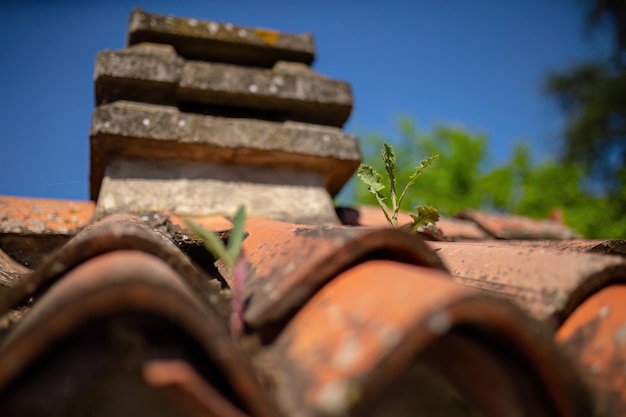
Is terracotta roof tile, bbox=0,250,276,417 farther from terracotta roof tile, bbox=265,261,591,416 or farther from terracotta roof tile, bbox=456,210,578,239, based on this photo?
terracotta roof tile, bbox=456,210,578,239

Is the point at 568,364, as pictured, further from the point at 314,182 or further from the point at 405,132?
the point at 405,132

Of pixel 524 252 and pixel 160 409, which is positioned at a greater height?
pixel 524 252

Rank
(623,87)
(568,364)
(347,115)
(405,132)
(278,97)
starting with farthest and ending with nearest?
1. (405,132)
2. (623,87)
3. (347,115)
4. (278,97)
5. (568,364)

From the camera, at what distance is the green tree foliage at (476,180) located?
16000mm

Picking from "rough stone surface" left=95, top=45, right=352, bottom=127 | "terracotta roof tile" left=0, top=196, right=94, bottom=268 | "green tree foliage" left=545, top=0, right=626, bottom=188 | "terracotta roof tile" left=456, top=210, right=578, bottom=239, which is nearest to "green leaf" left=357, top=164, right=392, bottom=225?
"rough stone surface" left=95, top=45, right=352, bottom=127

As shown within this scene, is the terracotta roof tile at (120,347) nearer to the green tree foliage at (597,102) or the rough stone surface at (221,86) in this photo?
the rough stone surface at (221,86)

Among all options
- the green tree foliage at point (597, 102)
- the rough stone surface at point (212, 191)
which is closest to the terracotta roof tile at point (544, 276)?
the rough stone surface at point (212, 191)

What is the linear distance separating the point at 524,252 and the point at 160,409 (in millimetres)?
1028

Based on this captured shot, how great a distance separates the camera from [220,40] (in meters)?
2.54

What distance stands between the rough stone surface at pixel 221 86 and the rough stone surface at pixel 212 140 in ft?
0.28

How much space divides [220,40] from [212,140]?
2.29ft

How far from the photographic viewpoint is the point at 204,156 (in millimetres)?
2248

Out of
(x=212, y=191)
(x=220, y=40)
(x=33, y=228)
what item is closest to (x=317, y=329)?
(x=212, y=191)

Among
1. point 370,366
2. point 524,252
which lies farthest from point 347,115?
point 370,366
